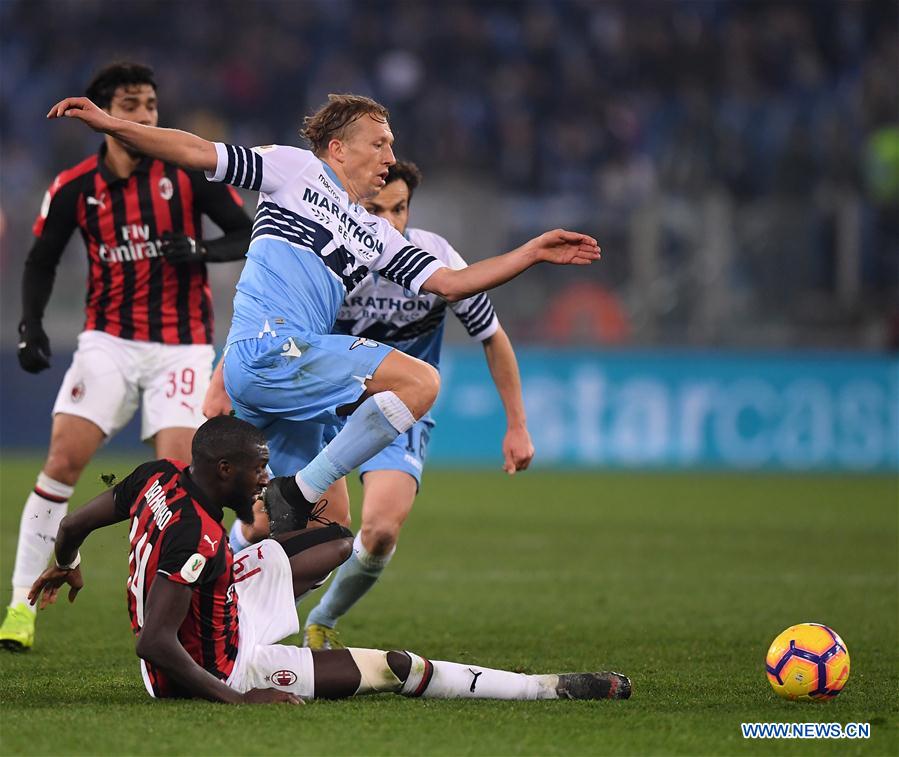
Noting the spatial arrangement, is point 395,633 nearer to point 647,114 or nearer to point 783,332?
point 783,332

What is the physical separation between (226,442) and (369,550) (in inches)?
72.1

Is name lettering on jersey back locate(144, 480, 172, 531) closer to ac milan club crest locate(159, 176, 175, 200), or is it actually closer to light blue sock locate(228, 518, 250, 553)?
light blue sock locate(228, 518, 250, 553)

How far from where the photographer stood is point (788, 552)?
407 inches

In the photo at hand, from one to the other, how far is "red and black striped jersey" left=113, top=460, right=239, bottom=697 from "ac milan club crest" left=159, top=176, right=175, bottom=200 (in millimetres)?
2392

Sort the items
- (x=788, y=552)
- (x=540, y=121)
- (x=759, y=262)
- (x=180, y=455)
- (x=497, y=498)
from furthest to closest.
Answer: (x=540, y=121) → (x=759, y=262) → (x=497, y=498) → (x=788, y=552) → (x=180, y=455)

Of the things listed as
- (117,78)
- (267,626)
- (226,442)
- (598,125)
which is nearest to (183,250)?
(117,78)

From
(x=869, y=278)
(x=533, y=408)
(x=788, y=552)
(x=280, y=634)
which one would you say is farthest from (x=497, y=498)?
(x=280, y=634)

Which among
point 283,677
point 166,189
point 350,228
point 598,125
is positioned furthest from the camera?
point 598,125

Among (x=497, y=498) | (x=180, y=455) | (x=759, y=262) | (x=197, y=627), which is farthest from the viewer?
(x=759, y=262)

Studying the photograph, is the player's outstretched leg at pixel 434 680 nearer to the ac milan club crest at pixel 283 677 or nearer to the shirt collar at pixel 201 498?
the ac milan club crest at pixel 283 677

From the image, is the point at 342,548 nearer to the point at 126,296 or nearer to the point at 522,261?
the point at 522,261

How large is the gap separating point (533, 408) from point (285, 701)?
12.4 metres

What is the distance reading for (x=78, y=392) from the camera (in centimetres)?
666

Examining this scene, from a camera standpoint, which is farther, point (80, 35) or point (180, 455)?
point (80, 35)
